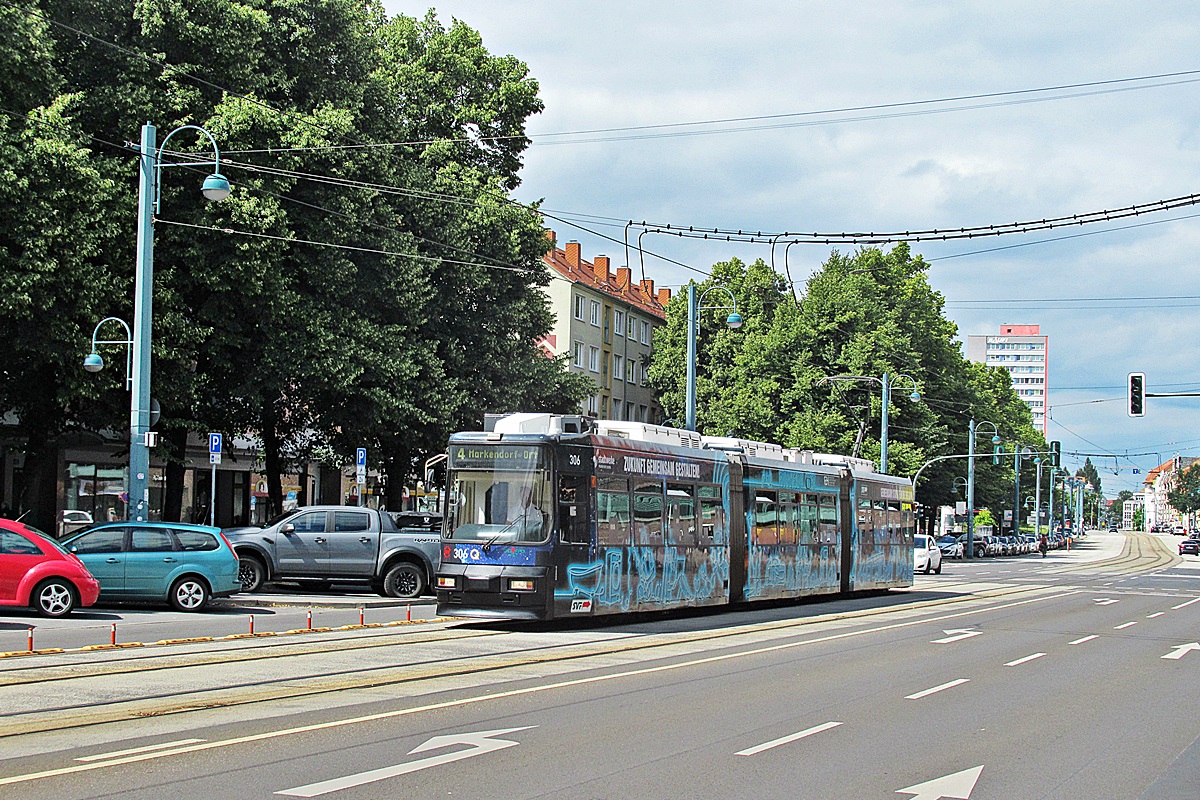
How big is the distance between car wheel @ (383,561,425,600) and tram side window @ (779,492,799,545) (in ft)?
23.3

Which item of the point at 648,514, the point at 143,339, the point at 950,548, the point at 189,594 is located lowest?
the point at 950,548

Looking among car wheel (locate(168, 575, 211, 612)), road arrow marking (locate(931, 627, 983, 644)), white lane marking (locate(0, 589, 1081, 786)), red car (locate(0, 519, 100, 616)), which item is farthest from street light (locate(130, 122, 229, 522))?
road arrow marking (locate(931, 627, 983, 644))

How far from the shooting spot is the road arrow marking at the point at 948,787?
7584 millimetres

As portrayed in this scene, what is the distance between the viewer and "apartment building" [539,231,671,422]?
72500 mm

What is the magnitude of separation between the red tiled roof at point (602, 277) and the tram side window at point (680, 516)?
50524 mm

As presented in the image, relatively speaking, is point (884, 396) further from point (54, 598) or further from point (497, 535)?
point (54, 598)

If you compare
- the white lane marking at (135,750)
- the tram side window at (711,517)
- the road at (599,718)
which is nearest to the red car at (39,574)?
the road at (599,718)

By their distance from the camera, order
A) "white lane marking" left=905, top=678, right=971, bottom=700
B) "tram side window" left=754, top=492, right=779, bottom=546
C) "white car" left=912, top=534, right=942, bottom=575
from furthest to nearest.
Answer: "white car" left=912, top=534, right=942, bottom=575, "tram side window" left=754, top=492, right=779, bottom=546, "white lane marking" left=905, top=678, right=971, bottom=700

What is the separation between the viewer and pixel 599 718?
10.2 meters

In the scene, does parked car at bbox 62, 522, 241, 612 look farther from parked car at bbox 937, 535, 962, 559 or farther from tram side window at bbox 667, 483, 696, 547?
parked car at bbox 937, 535, 962, 559

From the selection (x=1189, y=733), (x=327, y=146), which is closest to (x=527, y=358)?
(x=327, y=146)

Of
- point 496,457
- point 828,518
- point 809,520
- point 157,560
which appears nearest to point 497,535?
point 496,457

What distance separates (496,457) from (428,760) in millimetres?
10482

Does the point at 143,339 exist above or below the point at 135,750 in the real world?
above
